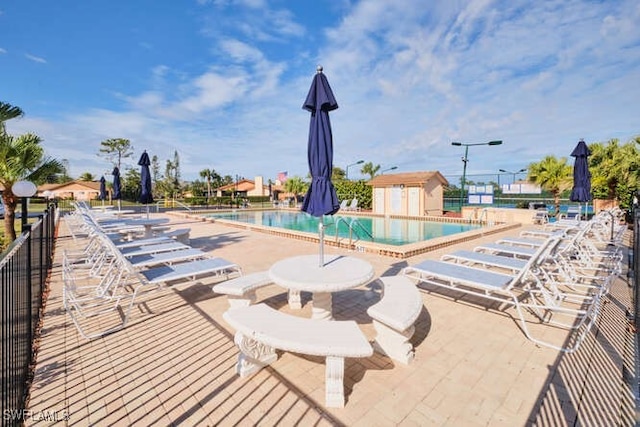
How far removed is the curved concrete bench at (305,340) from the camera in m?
2.08

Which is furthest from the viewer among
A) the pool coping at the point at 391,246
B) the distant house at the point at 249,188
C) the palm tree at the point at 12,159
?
the distant house at the point at 249,188

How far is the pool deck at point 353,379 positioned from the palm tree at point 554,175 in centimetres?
1649

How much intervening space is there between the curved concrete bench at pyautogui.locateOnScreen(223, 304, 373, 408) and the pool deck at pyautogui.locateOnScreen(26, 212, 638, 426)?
0.56 ft

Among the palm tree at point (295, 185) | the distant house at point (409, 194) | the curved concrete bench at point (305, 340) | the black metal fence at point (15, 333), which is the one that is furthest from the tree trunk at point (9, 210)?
the palm tree at point (295, 185)

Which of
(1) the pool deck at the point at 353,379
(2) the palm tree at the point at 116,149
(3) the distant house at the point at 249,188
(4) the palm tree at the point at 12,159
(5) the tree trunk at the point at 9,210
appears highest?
(2) the palm tree at the point at 116,149

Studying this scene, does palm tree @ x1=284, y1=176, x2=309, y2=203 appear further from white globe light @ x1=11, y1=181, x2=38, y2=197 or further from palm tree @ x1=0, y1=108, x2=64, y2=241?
white globe light @ x1=11, y1=181, x2=38, y2=197

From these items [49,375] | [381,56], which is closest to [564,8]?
[381,56]

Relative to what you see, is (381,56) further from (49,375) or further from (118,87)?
(118,87)

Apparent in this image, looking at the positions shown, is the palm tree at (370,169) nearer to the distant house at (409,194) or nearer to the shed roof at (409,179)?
the shed roof at (409,179)

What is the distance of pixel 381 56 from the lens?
55.0 ft

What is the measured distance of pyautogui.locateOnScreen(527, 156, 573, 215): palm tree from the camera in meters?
16.6

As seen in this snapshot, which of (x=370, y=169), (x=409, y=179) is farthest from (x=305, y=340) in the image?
(x=370, y=169)

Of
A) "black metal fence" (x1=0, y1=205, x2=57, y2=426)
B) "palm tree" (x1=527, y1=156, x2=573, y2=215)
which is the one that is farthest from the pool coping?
"black metal fence" (x1=0, y1=205, x2=57, y2=426)

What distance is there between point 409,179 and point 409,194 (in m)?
1.13
